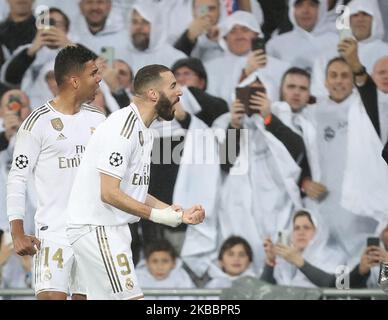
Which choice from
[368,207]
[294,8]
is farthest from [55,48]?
[368,207]

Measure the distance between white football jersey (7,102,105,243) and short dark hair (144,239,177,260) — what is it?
2.74m

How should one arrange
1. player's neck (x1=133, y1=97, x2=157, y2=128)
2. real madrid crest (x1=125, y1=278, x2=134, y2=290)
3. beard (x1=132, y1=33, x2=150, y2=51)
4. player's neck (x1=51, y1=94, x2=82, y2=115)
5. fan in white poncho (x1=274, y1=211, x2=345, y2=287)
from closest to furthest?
real madrid crest (x1=125, y1=278, x2=134, y2=290), player's neck (x1=133, y1=97, x2=157, y2=128), player's neck (x1=51, y1=94, x2=82, y2=115), fan in white poncho (x1=274, y1=211, x2=345, y2=287), beard (x1=132, y1=33, x2=150, y2=51)

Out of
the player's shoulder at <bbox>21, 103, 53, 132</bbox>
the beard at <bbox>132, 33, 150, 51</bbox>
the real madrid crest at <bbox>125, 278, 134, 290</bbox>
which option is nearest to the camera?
the real madrid crest at <bbox>125, 278, 134, 290</bbox>

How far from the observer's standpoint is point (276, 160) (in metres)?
11.1

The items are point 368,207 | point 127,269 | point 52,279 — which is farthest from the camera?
point 368,207

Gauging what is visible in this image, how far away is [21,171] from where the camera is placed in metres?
8.41

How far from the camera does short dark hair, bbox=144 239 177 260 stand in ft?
36.5

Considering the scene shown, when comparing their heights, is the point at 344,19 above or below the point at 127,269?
above

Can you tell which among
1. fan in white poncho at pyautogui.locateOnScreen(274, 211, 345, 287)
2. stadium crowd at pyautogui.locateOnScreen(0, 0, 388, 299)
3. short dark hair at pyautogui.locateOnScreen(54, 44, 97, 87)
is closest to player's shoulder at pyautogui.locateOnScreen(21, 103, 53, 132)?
short dark hair at pyautogui.locateOnScreen(54, 44, 97, 87)

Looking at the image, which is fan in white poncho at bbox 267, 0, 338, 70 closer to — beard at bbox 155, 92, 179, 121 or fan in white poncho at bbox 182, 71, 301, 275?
fan in white poncho at bbox 182, 71, 301, 275

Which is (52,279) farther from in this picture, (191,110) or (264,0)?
(264,0)

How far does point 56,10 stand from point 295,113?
2.51 metres

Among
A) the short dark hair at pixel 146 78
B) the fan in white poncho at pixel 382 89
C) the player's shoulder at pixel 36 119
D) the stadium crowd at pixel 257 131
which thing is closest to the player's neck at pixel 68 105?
the player's shoulder at pixel 36 119

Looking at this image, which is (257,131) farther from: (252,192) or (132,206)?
(132,206)
